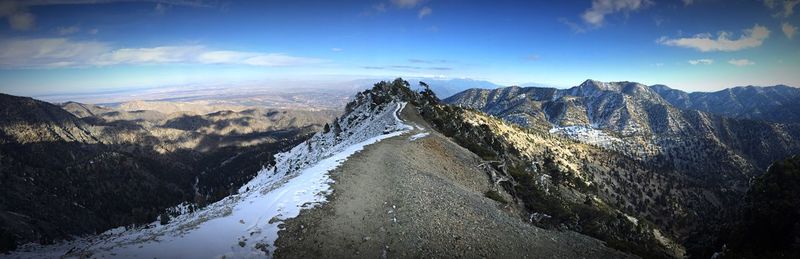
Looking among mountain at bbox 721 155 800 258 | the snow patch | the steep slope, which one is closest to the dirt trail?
the steep slope

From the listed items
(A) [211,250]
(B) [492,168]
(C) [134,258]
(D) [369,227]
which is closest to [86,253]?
→ (C) [134,258]

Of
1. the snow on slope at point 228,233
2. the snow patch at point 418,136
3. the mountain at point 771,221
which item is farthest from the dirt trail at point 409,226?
the snow patch at point 418,136

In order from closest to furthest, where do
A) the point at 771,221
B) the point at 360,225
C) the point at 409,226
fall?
1. the point at 360,225
2. the point at 409,226
3. the point at 771,221

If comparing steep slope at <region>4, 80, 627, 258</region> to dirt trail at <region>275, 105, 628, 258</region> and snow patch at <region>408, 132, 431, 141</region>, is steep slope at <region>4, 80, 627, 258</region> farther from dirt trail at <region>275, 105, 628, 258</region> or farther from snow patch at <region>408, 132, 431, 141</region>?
snow patch at <region>408, 132, 431, 141</region>

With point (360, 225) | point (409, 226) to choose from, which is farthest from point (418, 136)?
point (360, 225)

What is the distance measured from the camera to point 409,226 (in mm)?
20156

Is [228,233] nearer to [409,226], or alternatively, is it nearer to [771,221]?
[409,226]

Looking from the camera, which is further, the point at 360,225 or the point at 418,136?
the point at 418,136

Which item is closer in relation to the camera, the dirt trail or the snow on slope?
the snow on slope

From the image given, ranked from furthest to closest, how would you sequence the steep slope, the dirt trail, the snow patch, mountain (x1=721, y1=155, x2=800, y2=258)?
the snow patch → mountain (x1=721, y1=155, x2=800, y2=258) → the dirt trail → the steep slope

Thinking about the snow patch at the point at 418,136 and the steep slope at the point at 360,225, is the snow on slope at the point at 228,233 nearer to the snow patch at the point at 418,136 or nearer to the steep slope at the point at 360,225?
the steep slope at the point at 360,225

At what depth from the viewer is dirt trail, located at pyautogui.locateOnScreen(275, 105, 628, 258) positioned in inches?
692

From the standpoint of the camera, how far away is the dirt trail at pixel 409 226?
17578 millimetres

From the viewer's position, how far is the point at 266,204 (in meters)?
22.0
